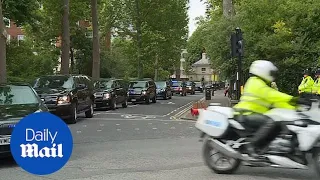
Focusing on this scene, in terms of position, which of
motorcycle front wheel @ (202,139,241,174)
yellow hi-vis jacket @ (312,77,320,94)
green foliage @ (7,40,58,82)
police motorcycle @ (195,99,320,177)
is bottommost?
motorcycle front wheel @ (202,139,241,174)

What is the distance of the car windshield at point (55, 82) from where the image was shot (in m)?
18.0

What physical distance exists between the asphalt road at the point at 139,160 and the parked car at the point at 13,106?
0.57 metres

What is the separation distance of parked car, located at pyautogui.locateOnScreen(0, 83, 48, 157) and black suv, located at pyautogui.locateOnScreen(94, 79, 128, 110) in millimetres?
13368

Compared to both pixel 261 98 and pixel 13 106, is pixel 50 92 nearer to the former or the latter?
pixel 13 106

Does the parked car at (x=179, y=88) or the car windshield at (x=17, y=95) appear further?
the parked car at (x=179, y=88)

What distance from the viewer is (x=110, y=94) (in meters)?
25.2

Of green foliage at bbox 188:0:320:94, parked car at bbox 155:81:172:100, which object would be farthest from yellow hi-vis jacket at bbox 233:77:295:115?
parked car at bbox 155:81:172:100

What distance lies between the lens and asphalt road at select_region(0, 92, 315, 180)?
7824 mm

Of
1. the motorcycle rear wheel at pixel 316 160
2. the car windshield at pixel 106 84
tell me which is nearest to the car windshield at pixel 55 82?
the car windshield at pixel 106 84

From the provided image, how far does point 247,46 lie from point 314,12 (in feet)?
12.3

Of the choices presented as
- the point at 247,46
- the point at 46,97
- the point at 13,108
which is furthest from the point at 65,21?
the point at 13,108

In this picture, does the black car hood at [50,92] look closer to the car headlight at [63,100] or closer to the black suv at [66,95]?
the black suv at [66,95]

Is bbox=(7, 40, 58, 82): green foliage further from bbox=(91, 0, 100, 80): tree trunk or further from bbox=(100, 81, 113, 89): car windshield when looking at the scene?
bbox=(100, 81, 113, 89): car windshield

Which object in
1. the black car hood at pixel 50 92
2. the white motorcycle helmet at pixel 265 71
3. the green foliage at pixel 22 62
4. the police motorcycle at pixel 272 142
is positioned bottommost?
the police motorcycle at pixel 272 142
